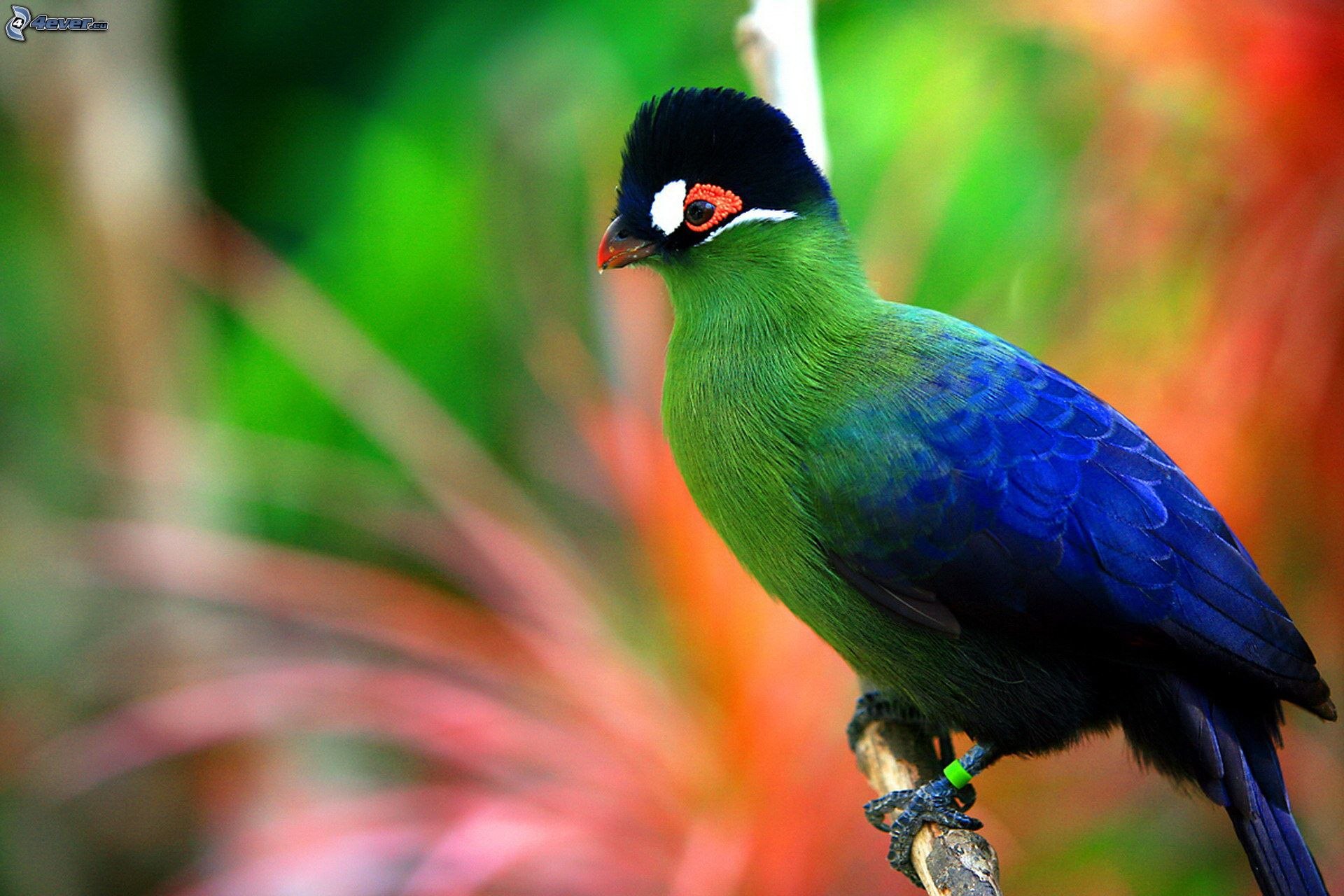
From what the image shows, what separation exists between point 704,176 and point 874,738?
3.13 ft

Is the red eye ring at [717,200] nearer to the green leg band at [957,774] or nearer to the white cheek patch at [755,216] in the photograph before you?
the white cheek patch at [755,216]

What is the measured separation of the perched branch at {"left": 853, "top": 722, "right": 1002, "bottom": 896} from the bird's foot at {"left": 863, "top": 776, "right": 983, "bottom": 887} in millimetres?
14

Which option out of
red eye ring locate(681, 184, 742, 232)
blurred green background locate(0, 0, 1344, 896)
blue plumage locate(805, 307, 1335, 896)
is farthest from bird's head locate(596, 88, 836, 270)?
blurred green background locate(0, 0, 1344, 896)

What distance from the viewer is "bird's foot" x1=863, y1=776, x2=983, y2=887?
1586 millimetres

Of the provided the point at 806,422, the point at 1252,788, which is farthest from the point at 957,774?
the point at 806,422

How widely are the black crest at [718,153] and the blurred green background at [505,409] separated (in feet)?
3.39

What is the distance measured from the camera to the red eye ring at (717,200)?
64.7 inches

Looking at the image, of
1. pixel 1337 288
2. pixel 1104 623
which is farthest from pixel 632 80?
pixel 1104 623

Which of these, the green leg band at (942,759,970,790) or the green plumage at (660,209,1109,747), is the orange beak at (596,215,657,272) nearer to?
the green plumage at (660,209,1109,747)

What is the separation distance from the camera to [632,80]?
402 centimetres

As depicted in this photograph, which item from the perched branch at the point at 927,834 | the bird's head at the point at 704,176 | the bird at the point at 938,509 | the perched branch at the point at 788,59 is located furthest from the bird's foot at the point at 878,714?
the perched branch at the point at 788,59

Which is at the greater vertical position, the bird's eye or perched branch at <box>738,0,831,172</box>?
perched branch at <box>738,0,831,172</box>

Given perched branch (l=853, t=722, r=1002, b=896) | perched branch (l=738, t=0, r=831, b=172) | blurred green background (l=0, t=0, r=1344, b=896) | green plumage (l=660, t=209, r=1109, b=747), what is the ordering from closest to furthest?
perched branch (l=853, t=722, r=1002, b=896)
green plumage (l=660, t=209, r=1109, b=747)
perched branch (l=738, t=0, r=831, b=172)
blurred green background (l=0, t=0, r=1344, b=896)

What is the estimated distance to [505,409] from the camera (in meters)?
3.72
